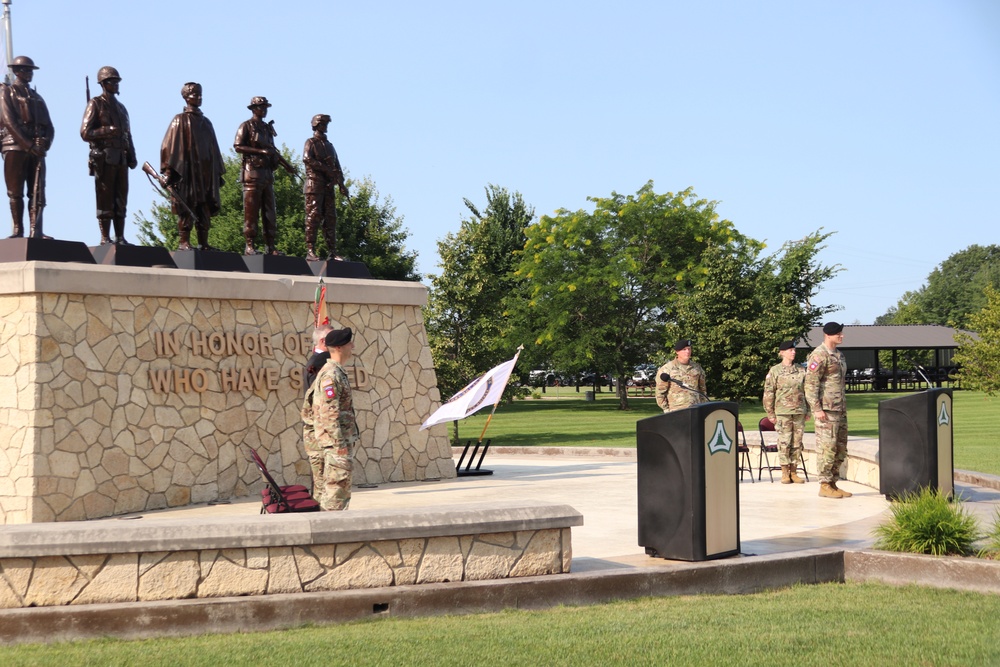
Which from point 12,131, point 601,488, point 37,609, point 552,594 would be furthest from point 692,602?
point 12,131

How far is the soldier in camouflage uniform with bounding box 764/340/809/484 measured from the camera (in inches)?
573

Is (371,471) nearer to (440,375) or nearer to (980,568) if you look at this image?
(980,568)

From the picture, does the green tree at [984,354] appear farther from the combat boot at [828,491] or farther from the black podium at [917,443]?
the black podium at [917,443]

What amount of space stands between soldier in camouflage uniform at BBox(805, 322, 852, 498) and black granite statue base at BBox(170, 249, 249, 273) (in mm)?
7665

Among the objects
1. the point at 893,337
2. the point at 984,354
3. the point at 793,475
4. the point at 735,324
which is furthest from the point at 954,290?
the point at 793,475

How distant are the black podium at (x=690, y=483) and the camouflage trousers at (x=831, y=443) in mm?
4545

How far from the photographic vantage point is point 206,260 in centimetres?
1393

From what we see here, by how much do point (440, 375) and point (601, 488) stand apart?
12769mm

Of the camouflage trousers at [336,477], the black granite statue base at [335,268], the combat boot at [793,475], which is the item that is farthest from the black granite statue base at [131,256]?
the combat boot at [793,475]

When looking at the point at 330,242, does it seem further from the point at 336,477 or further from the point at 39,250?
the point at 336,477

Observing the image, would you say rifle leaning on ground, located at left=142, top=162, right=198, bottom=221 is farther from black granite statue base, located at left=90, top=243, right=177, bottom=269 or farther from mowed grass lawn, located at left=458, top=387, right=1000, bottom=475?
mowed grass lawn, located at left=458, top=387, right=1000, bottom=475

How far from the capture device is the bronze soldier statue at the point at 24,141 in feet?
39.6

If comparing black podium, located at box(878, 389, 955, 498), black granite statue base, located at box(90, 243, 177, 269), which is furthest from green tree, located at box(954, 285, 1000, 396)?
black granite statue base, located at box(90, 243, 177, 269)

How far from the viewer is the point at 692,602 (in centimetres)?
723
